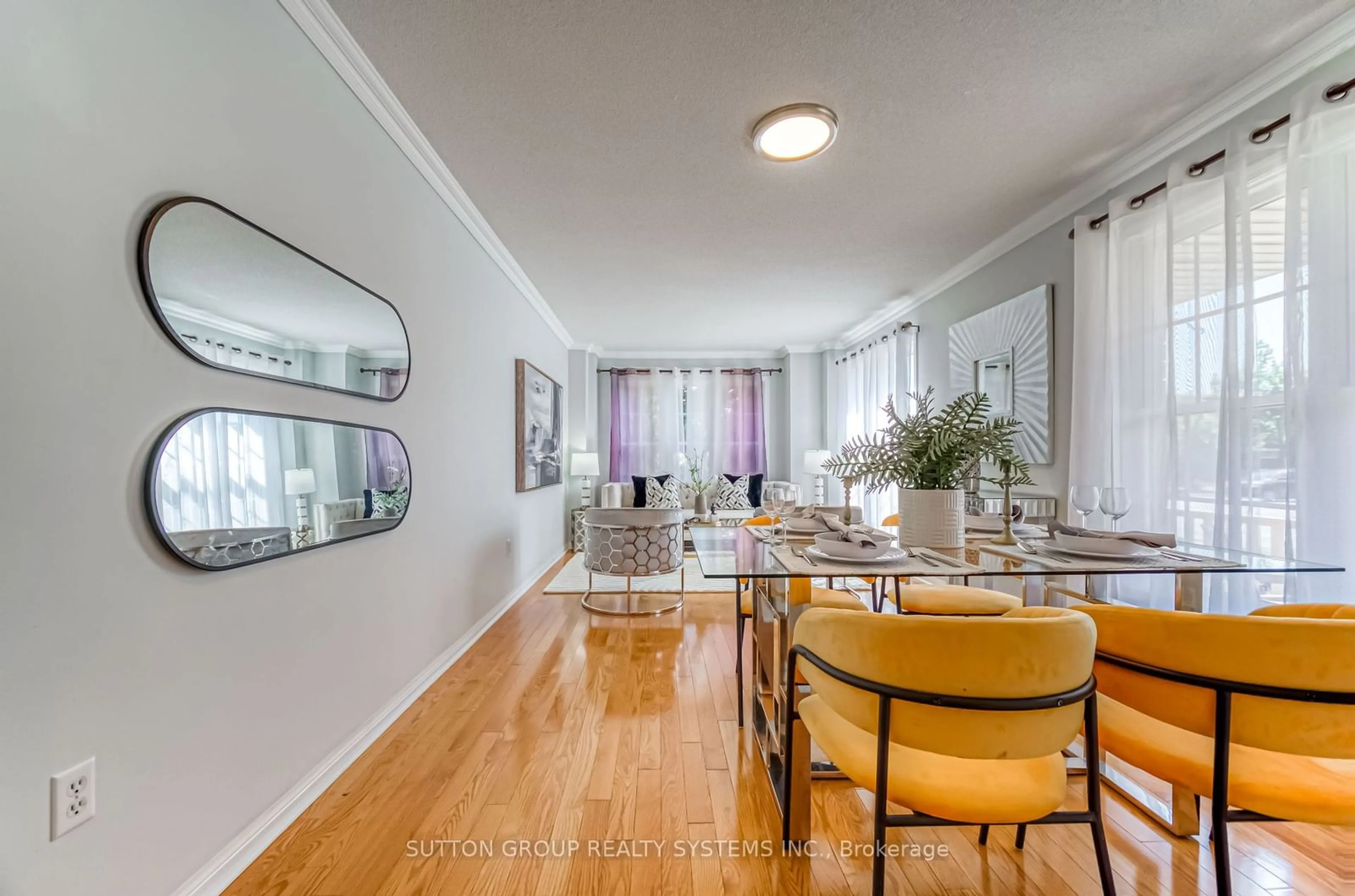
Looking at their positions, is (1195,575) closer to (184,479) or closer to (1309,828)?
(1309,828)

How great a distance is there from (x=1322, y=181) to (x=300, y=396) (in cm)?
327

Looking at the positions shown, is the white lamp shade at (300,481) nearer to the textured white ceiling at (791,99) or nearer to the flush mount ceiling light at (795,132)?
the textured white ceiling at (791,99)

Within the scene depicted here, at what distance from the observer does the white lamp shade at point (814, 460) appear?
19.9 ft

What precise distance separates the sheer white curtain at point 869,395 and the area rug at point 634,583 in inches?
42.6

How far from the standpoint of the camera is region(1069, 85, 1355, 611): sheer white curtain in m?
1.60

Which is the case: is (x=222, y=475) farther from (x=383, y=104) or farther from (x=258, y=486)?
(x=383, y=104)

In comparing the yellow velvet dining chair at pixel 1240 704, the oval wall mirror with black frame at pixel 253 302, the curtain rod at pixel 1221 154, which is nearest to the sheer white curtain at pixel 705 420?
the curtain rod at pixel 1221 154

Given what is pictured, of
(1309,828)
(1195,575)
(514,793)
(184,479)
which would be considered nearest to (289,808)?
(514,793)

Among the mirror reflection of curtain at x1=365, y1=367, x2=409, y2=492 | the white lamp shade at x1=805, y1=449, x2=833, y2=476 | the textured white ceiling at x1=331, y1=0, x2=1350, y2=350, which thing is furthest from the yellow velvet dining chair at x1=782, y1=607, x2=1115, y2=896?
the white lamp shade at x1=805, y1=449, x2=833, y2=476

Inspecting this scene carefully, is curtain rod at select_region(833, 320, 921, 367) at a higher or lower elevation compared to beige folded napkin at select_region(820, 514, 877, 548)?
higher

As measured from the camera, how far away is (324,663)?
1.65m

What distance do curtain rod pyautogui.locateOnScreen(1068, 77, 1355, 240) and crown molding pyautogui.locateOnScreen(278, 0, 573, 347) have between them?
313 centimetres

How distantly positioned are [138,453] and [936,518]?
2.06 m

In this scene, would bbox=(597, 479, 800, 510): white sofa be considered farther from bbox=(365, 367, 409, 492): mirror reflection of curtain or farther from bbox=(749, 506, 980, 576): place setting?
bbox=(749, 506, 980, 576): place setting
